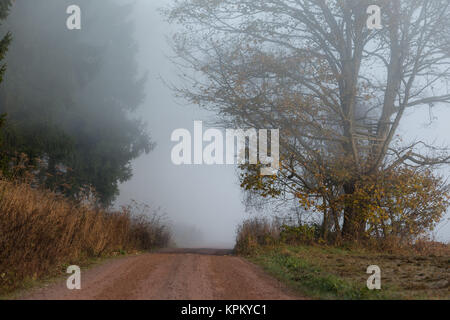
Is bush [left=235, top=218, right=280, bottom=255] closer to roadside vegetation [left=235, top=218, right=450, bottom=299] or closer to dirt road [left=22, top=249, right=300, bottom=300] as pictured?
roadside vegetation [left=235, top=218, right=450, bottom=299]

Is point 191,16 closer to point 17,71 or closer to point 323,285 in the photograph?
point 17,71

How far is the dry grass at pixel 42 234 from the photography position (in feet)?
20.6

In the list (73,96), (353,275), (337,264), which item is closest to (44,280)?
(353,275)

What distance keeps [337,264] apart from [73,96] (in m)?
16.1

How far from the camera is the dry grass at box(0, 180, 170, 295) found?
6.28 meters

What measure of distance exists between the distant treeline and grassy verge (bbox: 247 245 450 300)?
936 centimetres

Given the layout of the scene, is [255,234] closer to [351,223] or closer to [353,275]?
[351,223]

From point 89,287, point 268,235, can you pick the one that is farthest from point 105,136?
point 89,287

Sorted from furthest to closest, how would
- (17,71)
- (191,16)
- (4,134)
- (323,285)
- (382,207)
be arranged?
(17,71), (4,134), (191,16), (382,207), (323,285)

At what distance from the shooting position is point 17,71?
1786 centimetres

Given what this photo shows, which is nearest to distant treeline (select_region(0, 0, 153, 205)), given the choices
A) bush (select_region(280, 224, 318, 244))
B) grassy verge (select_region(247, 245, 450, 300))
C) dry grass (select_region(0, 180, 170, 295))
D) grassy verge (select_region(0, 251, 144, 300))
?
dry grass (select_region(0, 180, 170, 295))

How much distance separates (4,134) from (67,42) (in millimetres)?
7758

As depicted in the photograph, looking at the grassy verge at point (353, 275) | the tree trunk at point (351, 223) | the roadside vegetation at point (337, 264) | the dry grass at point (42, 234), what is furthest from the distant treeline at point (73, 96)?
the tree trunk at point (351, 223)

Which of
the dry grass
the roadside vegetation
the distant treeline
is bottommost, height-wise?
the roadside vegetation
